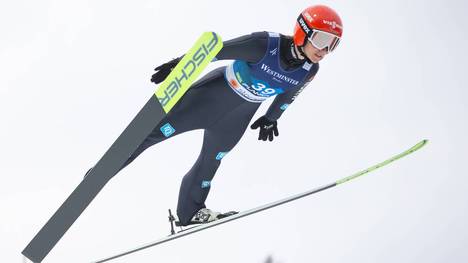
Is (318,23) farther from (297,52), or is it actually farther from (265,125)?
(265,125)

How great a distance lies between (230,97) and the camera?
4.29 metres

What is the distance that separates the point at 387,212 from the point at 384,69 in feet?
6.65

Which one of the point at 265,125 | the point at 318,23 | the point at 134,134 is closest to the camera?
the point at 134,134

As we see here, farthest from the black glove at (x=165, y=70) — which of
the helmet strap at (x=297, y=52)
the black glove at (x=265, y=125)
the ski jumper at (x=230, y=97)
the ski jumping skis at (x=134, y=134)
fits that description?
the black glove at (x=265, y=125)

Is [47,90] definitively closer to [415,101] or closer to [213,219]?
[213,219]

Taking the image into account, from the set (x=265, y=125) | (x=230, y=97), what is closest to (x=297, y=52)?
(x=230, y=97)

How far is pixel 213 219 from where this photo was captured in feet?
15.0

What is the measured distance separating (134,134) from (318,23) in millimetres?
1239

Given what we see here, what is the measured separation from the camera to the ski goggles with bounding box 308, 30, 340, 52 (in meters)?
3.89

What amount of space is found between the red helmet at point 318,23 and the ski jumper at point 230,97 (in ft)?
0.53

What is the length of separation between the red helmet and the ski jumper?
162 millimetres

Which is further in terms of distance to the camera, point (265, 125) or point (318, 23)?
point (265, 125)

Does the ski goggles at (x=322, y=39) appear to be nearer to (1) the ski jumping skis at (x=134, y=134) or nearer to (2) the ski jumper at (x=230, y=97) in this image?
(2) the ski jumper at (x=230, y=97)

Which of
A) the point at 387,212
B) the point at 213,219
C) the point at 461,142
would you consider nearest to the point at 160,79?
the point at 213,219
